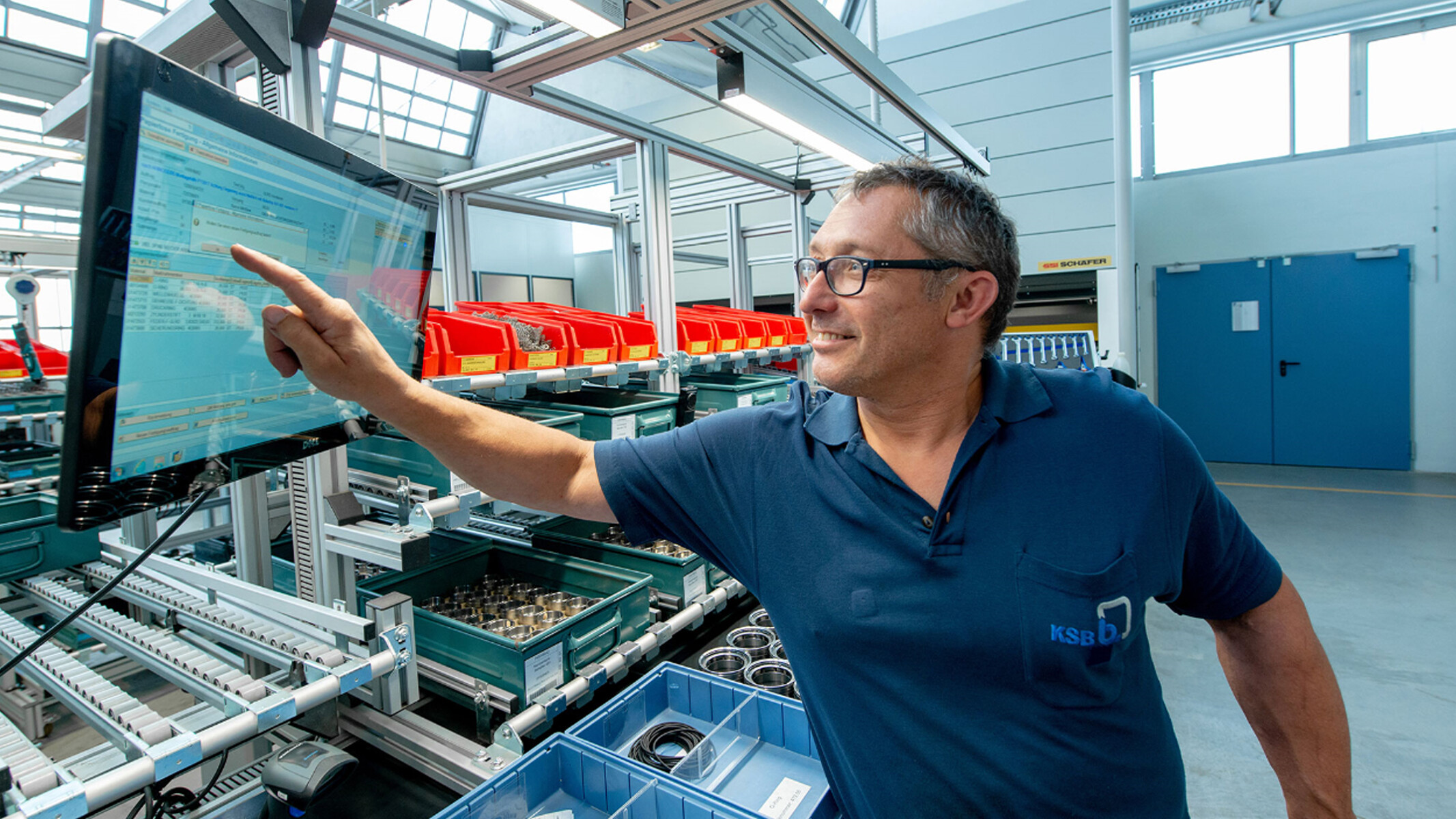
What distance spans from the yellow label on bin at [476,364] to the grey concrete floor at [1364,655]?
267cm

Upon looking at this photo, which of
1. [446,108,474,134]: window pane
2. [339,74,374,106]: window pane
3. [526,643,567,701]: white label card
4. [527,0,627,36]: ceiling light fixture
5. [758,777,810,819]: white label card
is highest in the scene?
[446,108,474,134]: window pane

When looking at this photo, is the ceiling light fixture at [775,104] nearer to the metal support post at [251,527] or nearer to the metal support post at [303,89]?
the metal support post at [303,89]

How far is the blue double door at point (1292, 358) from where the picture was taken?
6934 mm

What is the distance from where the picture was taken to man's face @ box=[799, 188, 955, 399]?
106cm

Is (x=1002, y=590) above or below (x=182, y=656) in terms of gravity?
above

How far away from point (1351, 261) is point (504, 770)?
9.09 metres

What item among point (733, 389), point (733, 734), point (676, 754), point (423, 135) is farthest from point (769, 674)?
point (423, 135)

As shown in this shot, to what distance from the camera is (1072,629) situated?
3.03ft

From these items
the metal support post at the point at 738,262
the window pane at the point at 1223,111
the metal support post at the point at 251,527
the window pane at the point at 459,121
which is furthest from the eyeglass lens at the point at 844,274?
the window pane at the point at 459,121

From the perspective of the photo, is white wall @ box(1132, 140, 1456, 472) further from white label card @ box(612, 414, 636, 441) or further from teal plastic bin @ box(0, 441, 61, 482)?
teal plastic bin @ box(0, 441, 61, 482)

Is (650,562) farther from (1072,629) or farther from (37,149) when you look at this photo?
(37,149)

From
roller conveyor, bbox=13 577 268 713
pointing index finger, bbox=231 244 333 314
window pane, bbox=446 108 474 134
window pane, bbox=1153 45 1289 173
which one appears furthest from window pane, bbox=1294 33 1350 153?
window pane, bbox=446 108 474 134

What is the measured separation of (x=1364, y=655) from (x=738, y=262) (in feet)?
12.9

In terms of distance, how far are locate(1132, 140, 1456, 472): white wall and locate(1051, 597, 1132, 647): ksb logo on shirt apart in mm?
8340
